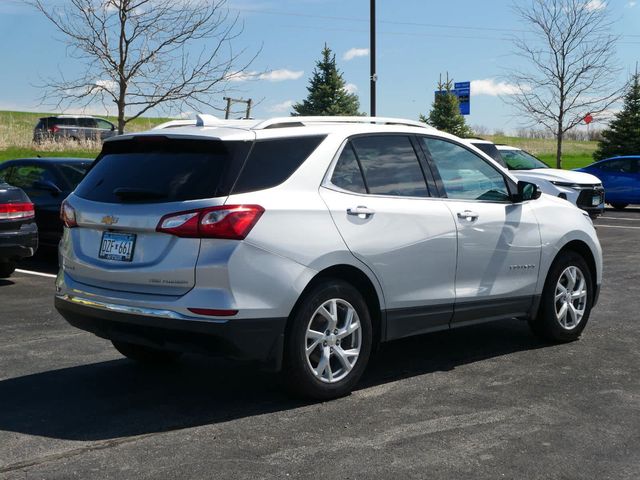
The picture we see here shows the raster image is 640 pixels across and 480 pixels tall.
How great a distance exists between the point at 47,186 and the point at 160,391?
286 inches

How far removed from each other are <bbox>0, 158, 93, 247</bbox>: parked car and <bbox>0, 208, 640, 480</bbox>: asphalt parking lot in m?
4.89

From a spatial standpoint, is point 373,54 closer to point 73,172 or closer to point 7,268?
point 73,172

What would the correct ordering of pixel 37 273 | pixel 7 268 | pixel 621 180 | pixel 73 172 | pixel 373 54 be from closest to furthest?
1. pixel 7 268
2. pixel 37 273
3. pixel 73 172
4. pixel 373 54
5. pixel 621 180

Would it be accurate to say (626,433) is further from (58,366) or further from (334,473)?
(58,366)

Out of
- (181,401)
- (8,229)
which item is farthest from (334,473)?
(8,229)

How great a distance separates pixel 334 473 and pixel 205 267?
4.50 feet

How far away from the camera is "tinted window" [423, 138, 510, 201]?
612 cm

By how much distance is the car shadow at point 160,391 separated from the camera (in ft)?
A: 15.9

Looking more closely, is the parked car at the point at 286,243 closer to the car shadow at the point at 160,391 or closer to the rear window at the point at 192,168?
the rear window at the point at 192,168

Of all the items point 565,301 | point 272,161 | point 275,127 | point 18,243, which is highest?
point 275,127

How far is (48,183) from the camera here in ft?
39.5

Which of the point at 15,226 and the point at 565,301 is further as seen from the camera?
the point at 15,226

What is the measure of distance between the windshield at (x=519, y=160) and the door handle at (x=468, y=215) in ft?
43.6

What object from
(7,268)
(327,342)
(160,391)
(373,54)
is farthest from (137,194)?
(373,54)
